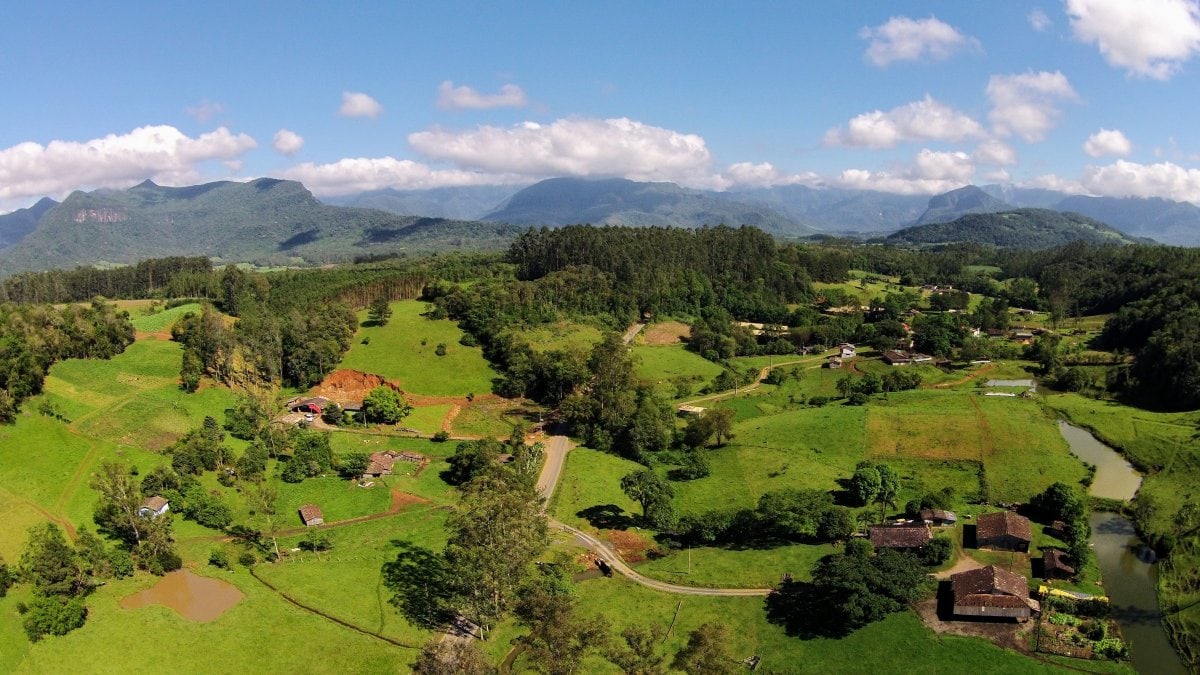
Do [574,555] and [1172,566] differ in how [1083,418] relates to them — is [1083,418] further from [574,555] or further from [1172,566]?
[574,555]

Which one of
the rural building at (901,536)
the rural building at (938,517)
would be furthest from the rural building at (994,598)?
the rural building at (938,517)

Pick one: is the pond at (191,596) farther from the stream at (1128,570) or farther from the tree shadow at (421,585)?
the stream at (1128,570)

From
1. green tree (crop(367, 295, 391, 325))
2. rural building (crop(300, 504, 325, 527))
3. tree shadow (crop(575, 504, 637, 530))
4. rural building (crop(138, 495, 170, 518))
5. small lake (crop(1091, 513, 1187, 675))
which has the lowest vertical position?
tree shadow (crop(575, 504, 637, 530))

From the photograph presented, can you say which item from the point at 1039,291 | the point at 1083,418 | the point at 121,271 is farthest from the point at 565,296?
the point at 1039,291

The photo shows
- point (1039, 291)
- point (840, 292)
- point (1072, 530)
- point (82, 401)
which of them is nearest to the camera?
point (1072, 530)

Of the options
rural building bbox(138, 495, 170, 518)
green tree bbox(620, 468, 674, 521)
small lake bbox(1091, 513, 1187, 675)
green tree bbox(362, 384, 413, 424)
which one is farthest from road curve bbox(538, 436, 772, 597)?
rural building bbox(138, 495, 170, 518)

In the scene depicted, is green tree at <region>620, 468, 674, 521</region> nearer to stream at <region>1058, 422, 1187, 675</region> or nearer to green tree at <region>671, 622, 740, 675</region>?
green tree at <region>671, 622, 740, 675</region>
